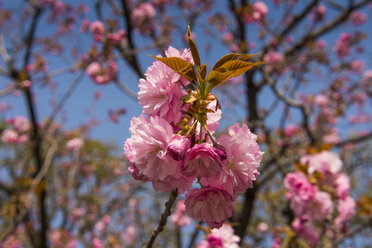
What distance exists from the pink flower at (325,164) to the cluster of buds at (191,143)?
1.26m

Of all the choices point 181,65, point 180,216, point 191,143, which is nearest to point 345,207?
point 191,143

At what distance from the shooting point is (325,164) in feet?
5.86

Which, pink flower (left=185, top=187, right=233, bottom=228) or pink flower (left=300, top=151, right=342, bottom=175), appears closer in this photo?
pink flower (left=185, top=187, right=233, bottom=228)

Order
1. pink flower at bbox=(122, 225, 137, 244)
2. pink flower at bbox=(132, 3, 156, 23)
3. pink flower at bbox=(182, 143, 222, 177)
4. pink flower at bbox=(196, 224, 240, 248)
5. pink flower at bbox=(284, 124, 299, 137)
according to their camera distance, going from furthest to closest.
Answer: pink flower at bbox=(122, 225, 137, 244), pink flower at bbox=(284, 124, 299, 137), pink flower at bbox=(132, 3, 156, 23), pink flower at bbox=(196, 224, 240, 248), pink flower at bbox=(182, 143, 222, 177)

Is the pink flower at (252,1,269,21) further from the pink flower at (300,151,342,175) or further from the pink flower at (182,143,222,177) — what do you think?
the pink flower at (182,143,222,177)

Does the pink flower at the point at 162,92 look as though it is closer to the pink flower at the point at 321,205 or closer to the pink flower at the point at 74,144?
the pink flower at the point at 321,205

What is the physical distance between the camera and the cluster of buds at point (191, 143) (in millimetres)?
628

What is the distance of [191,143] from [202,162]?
0.27 feet

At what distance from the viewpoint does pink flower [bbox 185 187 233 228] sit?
678mm

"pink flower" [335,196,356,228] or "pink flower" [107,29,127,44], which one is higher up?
"pink flower" [107,29,127,44]

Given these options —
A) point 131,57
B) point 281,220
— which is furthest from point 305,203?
point 281,220

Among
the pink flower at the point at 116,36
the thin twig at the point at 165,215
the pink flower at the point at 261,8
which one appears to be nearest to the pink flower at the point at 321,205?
the thin twig at the point at 165,215

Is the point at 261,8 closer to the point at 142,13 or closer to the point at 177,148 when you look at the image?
the point at 142,13

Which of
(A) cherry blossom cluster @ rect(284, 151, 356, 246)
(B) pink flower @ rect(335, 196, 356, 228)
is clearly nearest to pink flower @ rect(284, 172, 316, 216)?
(A) cherry blossom cluster @ rect(284, 151, 356, 246)
